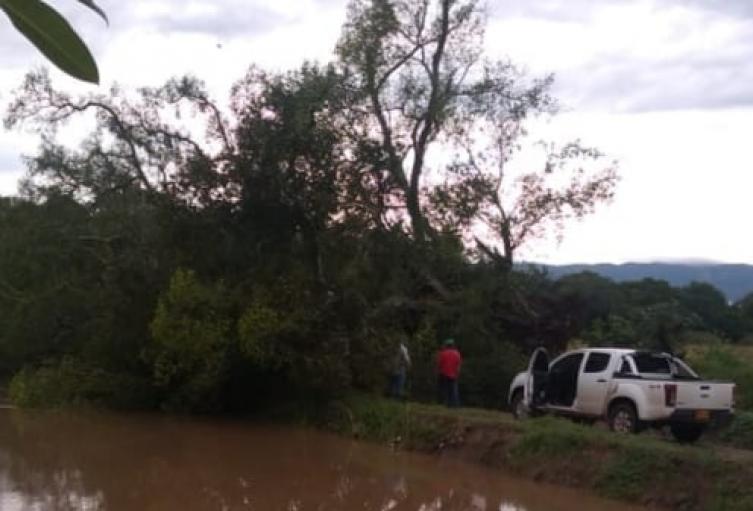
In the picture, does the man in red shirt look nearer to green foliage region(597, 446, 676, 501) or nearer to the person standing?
the person standing

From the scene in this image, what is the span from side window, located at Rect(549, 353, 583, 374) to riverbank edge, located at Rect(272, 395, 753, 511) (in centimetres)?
114

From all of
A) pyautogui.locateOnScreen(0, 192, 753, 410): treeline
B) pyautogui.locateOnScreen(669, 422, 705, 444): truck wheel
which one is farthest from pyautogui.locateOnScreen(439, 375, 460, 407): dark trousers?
Result: pyautogui.locateOnScreen(669, 422, 705, 444): truck wheel

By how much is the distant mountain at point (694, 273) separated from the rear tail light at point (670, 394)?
23024 millimetres

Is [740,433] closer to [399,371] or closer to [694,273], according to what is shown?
[399,371]

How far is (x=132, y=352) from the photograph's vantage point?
22656 mm

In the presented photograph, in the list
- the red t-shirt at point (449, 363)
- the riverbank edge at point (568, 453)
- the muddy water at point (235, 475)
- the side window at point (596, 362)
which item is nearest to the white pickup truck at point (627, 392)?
the side window at point (596, 362)

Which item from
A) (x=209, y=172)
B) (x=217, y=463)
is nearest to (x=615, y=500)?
(x=217, y=463)

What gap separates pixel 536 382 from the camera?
1688 cm

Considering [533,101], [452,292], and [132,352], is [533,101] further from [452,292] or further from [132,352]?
[132,352]

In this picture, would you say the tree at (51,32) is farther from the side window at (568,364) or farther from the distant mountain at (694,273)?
the distant mountain at (694,273)

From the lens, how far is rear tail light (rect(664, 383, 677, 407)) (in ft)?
47.1

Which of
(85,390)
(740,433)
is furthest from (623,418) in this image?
(85,390)

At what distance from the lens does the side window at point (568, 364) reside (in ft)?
54.1

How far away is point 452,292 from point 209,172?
6380mm
